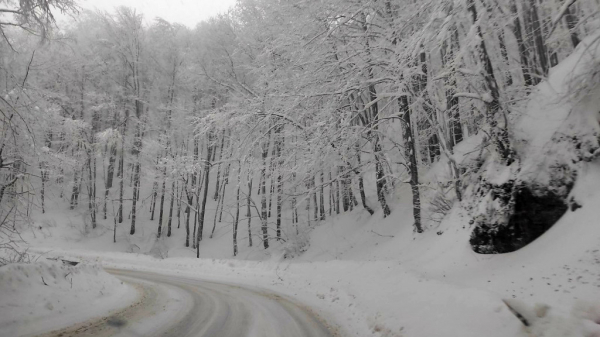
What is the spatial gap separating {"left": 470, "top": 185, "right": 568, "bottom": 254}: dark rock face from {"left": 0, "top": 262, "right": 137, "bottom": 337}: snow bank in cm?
828

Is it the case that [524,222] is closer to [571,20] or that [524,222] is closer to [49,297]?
[571,20]

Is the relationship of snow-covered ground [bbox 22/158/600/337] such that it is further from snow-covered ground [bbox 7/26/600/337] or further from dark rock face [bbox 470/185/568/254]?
dark rock face [bbox 470/185/568/254]

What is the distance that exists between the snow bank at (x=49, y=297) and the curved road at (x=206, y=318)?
0.45 metres

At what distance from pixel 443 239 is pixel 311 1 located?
7.93 m

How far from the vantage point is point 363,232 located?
14.9 m

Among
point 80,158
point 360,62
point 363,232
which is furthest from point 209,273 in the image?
point 80,158

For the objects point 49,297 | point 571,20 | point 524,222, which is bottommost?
point 49,297

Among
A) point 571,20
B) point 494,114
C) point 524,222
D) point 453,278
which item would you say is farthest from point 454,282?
point 571,20

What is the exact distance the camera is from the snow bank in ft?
17.0

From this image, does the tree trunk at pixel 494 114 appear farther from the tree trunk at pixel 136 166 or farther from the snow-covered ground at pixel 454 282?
the tree trunk at pixel 136 166

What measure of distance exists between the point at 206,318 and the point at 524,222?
6.77 meters

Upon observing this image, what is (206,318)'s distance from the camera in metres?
6.10

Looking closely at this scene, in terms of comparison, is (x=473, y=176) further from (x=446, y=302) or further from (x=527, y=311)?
(x=527, y=311)

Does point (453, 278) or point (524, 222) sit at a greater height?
point (524, 222)
